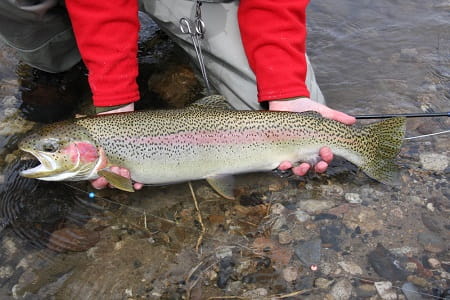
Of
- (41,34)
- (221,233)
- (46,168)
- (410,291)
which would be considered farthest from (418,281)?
(41,34)

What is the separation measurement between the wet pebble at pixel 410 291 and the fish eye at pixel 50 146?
78.9 inches

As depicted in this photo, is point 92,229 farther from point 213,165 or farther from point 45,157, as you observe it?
point 213,165

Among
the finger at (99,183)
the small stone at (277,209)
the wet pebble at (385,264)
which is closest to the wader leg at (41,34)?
the finger at (99,183)

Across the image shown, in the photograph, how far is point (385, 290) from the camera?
2.31 meters

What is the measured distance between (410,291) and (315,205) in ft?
2.40

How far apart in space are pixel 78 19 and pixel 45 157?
0.89 metres

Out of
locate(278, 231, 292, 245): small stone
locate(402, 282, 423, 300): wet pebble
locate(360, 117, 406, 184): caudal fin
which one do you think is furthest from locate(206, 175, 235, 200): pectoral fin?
locate(402, 282, 423, 300): wet pebble

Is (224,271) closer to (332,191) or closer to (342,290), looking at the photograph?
(342,290)

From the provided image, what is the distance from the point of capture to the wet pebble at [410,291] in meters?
2.29

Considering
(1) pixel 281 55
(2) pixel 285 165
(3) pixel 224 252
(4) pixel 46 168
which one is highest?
(1) pixel 281 55

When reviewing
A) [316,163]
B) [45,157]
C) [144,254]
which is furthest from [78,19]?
[316,163]

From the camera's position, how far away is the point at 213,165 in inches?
109

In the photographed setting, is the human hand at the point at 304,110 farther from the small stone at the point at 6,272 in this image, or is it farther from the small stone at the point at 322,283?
the small stone at the point at 6,272

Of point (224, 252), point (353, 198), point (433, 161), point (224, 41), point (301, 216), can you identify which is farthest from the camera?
point (224, 41)
